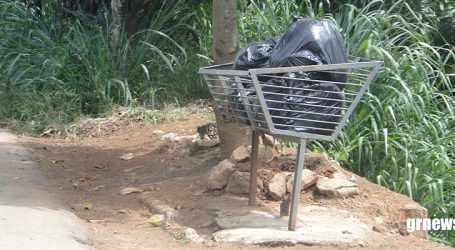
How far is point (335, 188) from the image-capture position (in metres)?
6.22

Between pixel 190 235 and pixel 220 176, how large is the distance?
0.90m

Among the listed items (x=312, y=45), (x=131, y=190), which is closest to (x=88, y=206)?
(x=131, y=190)

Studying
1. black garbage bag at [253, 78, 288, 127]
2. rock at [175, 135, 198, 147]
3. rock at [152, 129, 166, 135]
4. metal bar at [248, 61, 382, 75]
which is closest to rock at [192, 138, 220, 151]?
rock at [175, 135, 198, 147]

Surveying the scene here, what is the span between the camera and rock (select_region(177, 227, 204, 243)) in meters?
5.46

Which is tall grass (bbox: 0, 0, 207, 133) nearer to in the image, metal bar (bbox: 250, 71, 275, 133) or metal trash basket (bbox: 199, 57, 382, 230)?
metal trash basket (bbox: 199, 57, 382, 230)

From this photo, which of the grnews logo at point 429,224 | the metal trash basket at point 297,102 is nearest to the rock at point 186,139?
the grnews logo at point 429,224

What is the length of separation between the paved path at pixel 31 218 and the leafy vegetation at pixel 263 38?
8.11 ft

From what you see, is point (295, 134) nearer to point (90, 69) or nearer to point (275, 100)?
point (275, 100)

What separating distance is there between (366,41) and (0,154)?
152 inches

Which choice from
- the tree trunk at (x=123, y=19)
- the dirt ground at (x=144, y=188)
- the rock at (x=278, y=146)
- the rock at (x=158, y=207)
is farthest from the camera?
the tree trunk at (x=123, y=19)

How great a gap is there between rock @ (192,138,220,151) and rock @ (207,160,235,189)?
1225mm

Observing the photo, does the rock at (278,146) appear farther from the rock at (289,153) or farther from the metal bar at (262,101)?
the metal bar at (262,101)

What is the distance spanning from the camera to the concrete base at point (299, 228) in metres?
5.27

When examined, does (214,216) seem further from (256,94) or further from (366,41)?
(366,41)
